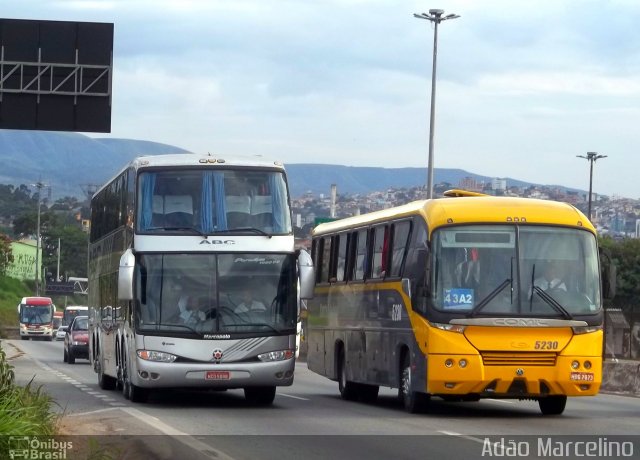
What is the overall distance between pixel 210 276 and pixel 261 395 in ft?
7.97

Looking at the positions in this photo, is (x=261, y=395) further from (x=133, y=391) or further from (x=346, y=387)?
(x=346, y=387)

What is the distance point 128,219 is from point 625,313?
20.4 metres

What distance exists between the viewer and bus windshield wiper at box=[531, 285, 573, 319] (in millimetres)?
19641

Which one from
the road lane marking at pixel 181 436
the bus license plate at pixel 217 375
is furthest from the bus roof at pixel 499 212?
the road lane marking at pixel 181 436

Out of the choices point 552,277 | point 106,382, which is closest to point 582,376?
point 552,277

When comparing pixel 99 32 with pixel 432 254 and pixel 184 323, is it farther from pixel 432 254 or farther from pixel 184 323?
pixel 432 254

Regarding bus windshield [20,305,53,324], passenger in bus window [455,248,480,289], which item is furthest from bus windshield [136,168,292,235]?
bus windshield [20,305,53,324]

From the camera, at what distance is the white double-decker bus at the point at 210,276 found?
2172cm

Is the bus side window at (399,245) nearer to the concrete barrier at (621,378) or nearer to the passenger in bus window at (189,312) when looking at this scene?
the passenger in bus window at (189,312)

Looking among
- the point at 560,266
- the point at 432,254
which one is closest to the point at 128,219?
the point at 432,254

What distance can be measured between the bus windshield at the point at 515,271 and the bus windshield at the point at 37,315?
76.0 meters

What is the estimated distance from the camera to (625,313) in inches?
1570

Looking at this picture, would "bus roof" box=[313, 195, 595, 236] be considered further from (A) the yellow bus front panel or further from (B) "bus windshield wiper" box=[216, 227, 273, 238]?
(B) "bus windshield wiper" box=[216, 227, 273, 238]

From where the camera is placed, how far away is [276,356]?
869 inches
